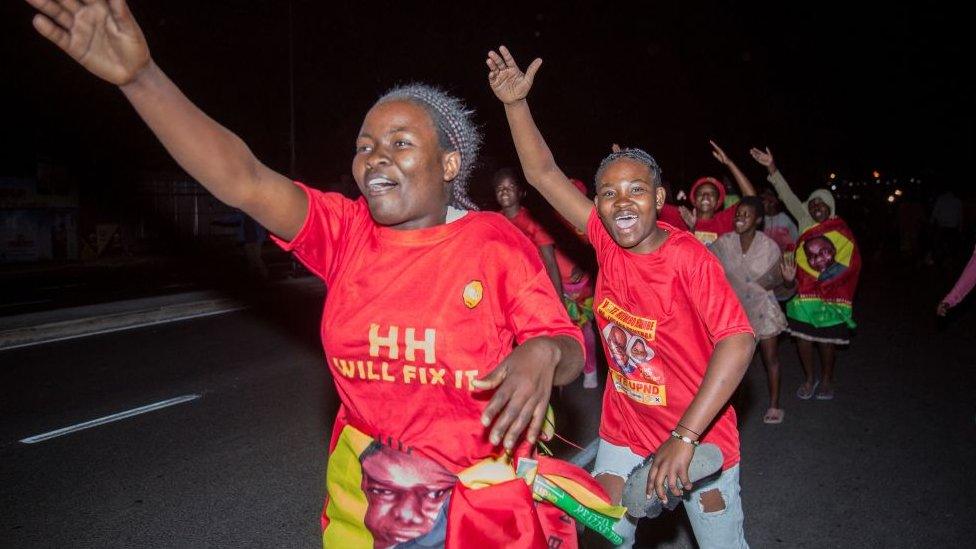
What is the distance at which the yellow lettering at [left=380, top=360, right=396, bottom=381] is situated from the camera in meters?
2.02

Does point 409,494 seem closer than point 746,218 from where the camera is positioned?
Yes

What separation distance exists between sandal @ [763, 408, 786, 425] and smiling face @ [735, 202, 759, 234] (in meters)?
1.62

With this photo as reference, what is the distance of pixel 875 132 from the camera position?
154 feet

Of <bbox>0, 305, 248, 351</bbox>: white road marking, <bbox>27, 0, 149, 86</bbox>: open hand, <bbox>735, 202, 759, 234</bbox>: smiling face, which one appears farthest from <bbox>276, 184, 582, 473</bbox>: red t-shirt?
<bbox>0, 305, 248, 351</bbox>: white road marking

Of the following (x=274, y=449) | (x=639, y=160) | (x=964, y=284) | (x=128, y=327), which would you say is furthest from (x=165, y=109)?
(x=128, y=327)

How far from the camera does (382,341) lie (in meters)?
2.01

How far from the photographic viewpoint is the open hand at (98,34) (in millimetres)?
1692

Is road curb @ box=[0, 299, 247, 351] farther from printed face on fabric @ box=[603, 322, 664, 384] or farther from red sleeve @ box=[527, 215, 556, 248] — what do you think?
printed face on fabric @ box=[603, 322, 664, 384]

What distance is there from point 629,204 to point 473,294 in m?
1.14

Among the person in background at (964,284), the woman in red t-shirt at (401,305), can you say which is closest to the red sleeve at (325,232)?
the woman in red t-shirt at (401,305)

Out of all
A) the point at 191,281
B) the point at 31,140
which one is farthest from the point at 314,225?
the point at 31,140

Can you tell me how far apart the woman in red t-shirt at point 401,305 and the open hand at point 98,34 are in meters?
0.06

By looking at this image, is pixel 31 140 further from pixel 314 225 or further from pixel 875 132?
pixel 875 132

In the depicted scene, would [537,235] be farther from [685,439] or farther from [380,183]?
[380,183]
